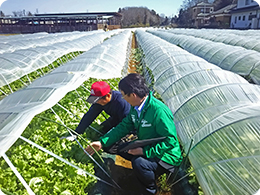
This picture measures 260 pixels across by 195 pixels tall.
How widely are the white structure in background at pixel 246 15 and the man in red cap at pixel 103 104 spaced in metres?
39.6

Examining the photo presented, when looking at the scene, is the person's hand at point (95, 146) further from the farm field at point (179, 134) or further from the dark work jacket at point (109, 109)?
the dark work jacket at point (109, 109)

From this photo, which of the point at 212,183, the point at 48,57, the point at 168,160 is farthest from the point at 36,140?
the point at 48,57

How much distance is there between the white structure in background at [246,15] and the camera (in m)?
35.1

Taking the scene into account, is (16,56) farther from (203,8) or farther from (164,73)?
(203,8)

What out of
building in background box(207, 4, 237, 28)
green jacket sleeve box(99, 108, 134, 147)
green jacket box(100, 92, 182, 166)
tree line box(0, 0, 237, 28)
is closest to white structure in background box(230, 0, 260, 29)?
building in background box(207, 4, 237, 28)

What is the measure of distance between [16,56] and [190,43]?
1103 cm

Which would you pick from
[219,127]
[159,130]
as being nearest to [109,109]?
[159,130]

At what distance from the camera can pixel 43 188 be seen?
305 cm

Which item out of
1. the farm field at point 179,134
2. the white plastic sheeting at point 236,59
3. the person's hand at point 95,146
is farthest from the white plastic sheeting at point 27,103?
the white plastic sheeting at point 236,59

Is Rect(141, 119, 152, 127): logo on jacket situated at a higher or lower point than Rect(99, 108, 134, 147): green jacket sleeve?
higher

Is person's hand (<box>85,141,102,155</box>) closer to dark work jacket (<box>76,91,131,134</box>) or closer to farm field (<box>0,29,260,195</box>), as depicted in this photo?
farm field (<box>0,29,260,195</box>)

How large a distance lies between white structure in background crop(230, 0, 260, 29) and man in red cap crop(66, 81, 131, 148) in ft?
130

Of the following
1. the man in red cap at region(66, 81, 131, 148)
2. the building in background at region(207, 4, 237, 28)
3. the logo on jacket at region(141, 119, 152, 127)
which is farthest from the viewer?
the building in background at region(207, 4, 237, 28)

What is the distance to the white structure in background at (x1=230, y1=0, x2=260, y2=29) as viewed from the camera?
115ft
